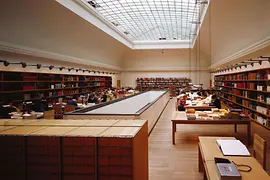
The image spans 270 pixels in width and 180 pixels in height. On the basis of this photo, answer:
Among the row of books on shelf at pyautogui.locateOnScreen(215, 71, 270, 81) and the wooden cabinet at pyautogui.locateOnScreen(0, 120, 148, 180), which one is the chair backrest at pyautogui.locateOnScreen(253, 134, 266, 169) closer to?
the wooden cabinet at pyautogui.locateOnScreen(0, 120, 148, 180)

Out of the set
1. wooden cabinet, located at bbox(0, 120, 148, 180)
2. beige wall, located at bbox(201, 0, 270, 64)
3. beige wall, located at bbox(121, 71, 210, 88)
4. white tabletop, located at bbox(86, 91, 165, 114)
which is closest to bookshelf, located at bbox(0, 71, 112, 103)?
white tabletop, located at bbox(86, 91, 165, 114)

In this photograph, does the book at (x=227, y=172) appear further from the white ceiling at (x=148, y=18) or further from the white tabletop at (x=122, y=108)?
the white ceiling at (x=148, y=18)

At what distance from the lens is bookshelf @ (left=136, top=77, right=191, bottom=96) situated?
22.2m

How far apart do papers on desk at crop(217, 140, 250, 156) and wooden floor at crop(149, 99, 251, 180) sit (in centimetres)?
126

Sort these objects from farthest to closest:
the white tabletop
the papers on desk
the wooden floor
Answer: the white tabletop → the wooden floor → the papers on desk

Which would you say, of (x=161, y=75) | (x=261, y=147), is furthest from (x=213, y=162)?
(x=161, y=75)

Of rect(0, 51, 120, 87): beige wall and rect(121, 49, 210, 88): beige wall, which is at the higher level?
rect(121, 49, 210, 88): beige wall

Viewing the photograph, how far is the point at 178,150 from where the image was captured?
5.46 m

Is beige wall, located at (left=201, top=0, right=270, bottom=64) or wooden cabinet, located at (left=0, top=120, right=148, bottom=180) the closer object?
wooden cabinet, located at (left=0, top=120, right=148, bottom=180)

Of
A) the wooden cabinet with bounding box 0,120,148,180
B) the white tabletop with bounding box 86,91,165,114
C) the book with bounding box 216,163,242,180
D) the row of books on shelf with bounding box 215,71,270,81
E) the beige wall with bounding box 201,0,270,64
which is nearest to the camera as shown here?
the book with bounding box 216,163,242,180

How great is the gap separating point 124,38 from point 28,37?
9358mm

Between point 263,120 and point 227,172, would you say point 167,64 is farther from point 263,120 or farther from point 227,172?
point 227,172

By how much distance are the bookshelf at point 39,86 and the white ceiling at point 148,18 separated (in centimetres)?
313

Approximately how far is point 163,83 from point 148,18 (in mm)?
9334
